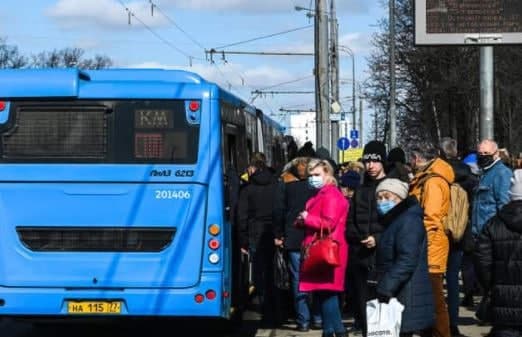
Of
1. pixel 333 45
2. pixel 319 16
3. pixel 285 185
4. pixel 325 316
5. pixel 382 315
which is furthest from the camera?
pixel 333 45

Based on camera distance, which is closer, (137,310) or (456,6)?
(137,310)

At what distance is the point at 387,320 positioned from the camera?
7.34 m

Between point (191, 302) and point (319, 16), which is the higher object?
point (319, 16)

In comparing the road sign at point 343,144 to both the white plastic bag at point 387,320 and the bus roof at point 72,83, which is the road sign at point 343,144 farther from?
the white plastic bag at point 387,320

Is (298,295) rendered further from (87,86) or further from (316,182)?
(87,86)

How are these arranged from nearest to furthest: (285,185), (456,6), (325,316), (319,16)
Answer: (325,316) → (285,185) → (456,6) → (319,16)

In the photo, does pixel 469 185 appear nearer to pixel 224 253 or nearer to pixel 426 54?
pixel 224 253

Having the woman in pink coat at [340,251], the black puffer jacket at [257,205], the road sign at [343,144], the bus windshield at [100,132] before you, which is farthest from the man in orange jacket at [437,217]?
the road sign at [343,144]

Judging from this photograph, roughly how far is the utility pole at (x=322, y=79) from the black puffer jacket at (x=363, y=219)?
14942 mm

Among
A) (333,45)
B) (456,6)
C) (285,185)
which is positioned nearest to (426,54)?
(333,45)

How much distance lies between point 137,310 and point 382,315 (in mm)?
3407

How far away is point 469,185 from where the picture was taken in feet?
39.4

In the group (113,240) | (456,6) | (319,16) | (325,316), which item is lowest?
(325,316)

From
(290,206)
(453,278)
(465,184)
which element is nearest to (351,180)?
(290,206)
